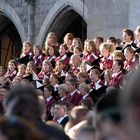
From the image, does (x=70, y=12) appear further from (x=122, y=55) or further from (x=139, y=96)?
(x=139, y=96)

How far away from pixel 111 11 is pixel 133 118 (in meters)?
13.2

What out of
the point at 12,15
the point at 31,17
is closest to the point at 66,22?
the point at 31,17

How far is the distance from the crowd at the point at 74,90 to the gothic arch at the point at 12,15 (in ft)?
24.9

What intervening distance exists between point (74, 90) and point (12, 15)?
11795 millimetres

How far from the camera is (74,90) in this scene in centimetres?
941

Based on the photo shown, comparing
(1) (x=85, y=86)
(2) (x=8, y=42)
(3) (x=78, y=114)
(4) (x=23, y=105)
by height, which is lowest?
(4) (x=23, y=105)

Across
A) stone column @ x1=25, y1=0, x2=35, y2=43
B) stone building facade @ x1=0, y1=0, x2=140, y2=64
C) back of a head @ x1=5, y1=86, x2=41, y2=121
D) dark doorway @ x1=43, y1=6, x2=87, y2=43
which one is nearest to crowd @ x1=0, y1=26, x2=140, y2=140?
back of a head @ x1=5, y1=86, x2=41, y2=121

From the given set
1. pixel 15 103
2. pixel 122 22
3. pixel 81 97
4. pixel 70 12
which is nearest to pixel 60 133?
pixel 15 103

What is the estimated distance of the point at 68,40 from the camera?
12016mm

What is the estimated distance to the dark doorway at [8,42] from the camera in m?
23.1

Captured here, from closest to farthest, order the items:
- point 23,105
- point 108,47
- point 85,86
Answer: point 23,105 → point 85,86 → point 108,47

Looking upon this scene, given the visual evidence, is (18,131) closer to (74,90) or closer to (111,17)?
(74,90)

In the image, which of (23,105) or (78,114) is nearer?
(23,105)

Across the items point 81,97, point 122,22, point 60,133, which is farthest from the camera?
point 122,22
